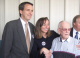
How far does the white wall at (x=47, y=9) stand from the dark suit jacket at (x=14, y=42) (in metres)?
1.00

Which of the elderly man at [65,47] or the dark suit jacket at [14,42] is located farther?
the dark suit jacket at [14,42]

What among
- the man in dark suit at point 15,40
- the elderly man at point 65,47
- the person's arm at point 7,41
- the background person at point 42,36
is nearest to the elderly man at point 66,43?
the elderly man at point 65,47

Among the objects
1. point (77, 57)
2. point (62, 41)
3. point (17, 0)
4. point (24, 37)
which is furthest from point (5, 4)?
point (77, 57)

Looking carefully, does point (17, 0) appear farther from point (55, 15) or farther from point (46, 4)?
point (55, 15)

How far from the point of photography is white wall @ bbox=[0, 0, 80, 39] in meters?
3.70

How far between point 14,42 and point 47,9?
1.30 m

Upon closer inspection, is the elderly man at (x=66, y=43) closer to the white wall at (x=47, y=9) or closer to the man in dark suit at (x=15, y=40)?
the man in dark suit at (x=15, y=40)

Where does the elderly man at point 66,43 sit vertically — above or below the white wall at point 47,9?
below

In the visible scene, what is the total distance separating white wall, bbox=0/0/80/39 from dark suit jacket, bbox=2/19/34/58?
3.30 feet

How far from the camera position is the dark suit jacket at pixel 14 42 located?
2695mm

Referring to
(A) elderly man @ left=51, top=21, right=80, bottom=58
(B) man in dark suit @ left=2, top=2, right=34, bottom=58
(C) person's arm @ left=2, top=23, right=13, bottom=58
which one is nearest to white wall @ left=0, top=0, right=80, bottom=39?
(B) man in dark suit @ left=2, top=2, right=34, bottom=58

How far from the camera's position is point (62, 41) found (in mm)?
2422

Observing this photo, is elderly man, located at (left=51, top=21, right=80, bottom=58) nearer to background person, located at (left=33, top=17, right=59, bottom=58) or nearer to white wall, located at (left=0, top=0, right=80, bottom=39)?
background person, located at (left=33, top=17, right=59, bottom=58)

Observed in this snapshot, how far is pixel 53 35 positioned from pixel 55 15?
Answer: 3.14 feet
